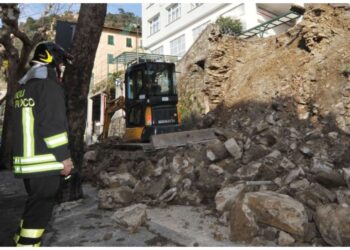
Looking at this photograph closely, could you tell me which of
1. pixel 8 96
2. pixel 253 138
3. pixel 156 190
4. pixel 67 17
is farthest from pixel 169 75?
pixel 67 17

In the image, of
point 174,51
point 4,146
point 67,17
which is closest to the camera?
point 4,146

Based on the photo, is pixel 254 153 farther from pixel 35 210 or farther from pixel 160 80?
pixel 35 210

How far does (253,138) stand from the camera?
7734 mm

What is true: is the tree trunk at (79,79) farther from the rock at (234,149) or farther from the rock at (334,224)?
the rock at (334,224)

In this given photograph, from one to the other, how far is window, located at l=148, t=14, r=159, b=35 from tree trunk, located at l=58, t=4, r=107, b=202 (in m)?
26.1

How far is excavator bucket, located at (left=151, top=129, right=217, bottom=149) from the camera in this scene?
7.93 m

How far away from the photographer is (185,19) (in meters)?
26.0

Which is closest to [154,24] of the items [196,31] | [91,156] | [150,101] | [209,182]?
[196,31]

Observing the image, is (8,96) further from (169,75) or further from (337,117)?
(337,117)

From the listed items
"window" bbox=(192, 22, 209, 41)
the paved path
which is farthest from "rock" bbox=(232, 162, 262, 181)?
"window" bbox=(192, 22, 209, 41)

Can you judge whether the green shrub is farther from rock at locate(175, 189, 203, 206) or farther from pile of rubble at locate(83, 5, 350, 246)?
rock at locate(175, 189, 203, 206)

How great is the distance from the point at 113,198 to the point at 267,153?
329 cm

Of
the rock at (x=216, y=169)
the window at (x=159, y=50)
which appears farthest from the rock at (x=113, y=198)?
the window at (x=159, y=50)

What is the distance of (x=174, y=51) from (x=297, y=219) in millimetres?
25803
